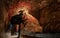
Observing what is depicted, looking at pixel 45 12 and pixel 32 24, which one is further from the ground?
pixel 45 12

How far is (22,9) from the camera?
3.25 meters

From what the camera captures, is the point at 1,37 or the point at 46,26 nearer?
the point at 1,37

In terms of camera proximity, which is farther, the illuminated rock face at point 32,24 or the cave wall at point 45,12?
the illuminated rock face at point 32,24

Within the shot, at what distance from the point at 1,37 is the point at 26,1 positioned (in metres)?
1.08

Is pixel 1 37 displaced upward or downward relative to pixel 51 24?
downward

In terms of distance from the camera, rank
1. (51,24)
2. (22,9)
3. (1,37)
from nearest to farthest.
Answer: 1. (1,37)
2. (51,24)
3. (22,9)

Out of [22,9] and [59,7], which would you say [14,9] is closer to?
[22,9]

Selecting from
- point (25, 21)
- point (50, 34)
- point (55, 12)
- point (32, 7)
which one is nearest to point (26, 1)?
point (32, 7)

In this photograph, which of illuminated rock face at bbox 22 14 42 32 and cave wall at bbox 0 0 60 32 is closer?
cave wall at bbox 0 0 60 32

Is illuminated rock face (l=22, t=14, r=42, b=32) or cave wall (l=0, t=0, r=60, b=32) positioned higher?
cave wall (l=0, t=0, r=60, b=32)

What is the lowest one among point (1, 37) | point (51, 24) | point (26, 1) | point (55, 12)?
point (1, 37)

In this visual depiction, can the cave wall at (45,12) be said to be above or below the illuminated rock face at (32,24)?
above

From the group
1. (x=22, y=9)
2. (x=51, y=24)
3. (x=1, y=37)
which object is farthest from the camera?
(x=22, y=9)

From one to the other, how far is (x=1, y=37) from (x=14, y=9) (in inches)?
31.8
